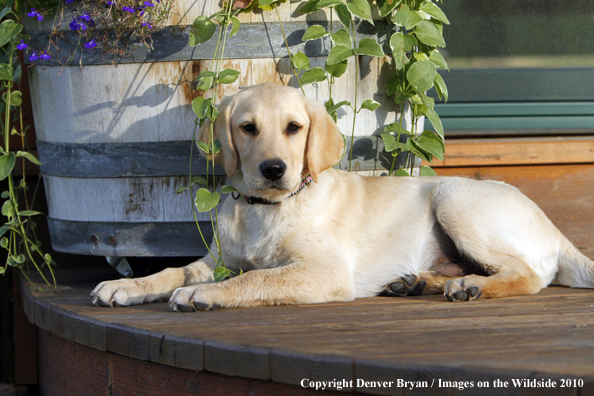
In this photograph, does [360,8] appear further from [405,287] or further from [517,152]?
[517,152]

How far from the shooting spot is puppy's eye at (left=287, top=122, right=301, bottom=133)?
8.69ft

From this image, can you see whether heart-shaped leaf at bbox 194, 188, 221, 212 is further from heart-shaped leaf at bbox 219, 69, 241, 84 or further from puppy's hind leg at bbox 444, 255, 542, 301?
puppy's hind leg at bbox 444, 255, 542, 301

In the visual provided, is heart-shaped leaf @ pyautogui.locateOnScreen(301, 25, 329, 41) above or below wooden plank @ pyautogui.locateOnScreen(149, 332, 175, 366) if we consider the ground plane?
above

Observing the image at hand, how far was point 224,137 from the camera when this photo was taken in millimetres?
2656

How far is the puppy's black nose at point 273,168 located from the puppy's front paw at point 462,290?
0.90 metres

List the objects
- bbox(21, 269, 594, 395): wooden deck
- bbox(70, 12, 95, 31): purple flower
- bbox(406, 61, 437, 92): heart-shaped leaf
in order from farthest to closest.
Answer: bbox(406, 61, 437, 92): heart-shaped leaf → bbox(70, 12, 95, 31): purple flower → bbox(21, 269, 594, 395): wooden deck

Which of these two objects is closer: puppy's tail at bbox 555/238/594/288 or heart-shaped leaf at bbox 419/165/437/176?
puppy's tail at bbox 555/238/594/288

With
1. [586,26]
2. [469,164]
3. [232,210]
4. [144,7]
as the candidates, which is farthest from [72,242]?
[586,26]

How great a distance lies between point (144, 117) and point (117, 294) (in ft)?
3.00

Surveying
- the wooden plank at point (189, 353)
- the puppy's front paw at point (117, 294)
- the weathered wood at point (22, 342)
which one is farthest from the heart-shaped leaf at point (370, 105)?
the weathered wood at point (22, 342)

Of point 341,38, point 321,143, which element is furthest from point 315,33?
point 321,143

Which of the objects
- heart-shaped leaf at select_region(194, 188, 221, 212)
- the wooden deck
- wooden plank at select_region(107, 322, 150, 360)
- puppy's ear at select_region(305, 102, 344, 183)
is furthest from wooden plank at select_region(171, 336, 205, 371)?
puppy's ear at select_region(305, 102, 344, 183)

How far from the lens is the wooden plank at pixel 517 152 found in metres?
3.80

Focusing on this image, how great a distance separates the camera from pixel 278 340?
5.92 ft
